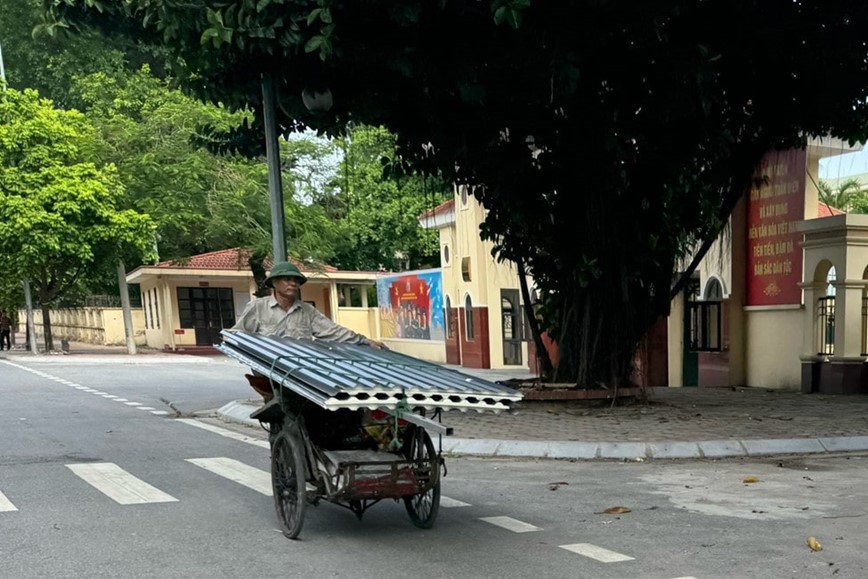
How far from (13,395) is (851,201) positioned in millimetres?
27758

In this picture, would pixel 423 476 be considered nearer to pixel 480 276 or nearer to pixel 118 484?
pixel 118 484

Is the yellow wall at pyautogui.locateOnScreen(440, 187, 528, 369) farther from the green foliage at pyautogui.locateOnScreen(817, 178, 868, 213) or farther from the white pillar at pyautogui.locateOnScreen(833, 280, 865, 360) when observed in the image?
the green foliage at pyautogui.locateOnScreen(817, 178, 868, 213)

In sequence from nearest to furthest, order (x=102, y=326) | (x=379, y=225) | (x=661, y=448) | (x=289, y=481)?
(x=289, y=481) → (x=661, y=448) → (x=102, y=326) → (x=379, y=225)

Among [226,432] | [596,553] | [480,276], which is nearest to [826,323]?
[226,432]

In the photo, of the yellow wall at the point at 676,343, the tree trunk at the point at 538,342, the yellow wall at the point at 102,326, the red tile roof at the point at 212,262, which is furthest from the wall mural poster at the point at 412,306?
the tree trunk at the point at 538,342

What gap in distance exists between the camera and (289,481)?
5.36 metres

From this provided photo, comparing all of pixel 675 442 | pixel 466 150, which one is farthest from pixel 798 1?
pixel 675 442

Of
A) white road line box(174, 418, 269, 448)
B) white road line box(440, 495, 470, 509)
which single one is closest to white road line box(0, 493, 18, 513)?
white road line box(440, 495, 470, 509)

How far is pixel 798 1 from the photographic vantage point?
9.66 meters

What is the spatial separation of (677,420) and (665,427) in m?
0.57

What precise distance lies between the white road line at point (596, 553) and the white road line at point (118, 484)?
10.5ft

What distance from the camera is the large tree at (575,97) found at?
26.6ft

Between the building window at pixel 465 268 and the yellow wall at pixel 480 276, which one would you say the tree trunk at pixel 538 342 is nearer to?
the yellow wall at pixel 480 276

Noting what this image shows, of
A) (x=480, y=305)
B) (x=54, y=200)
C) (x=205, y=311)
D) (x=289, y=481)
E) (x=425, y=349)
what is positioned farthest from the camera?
(x=205, y=311)
